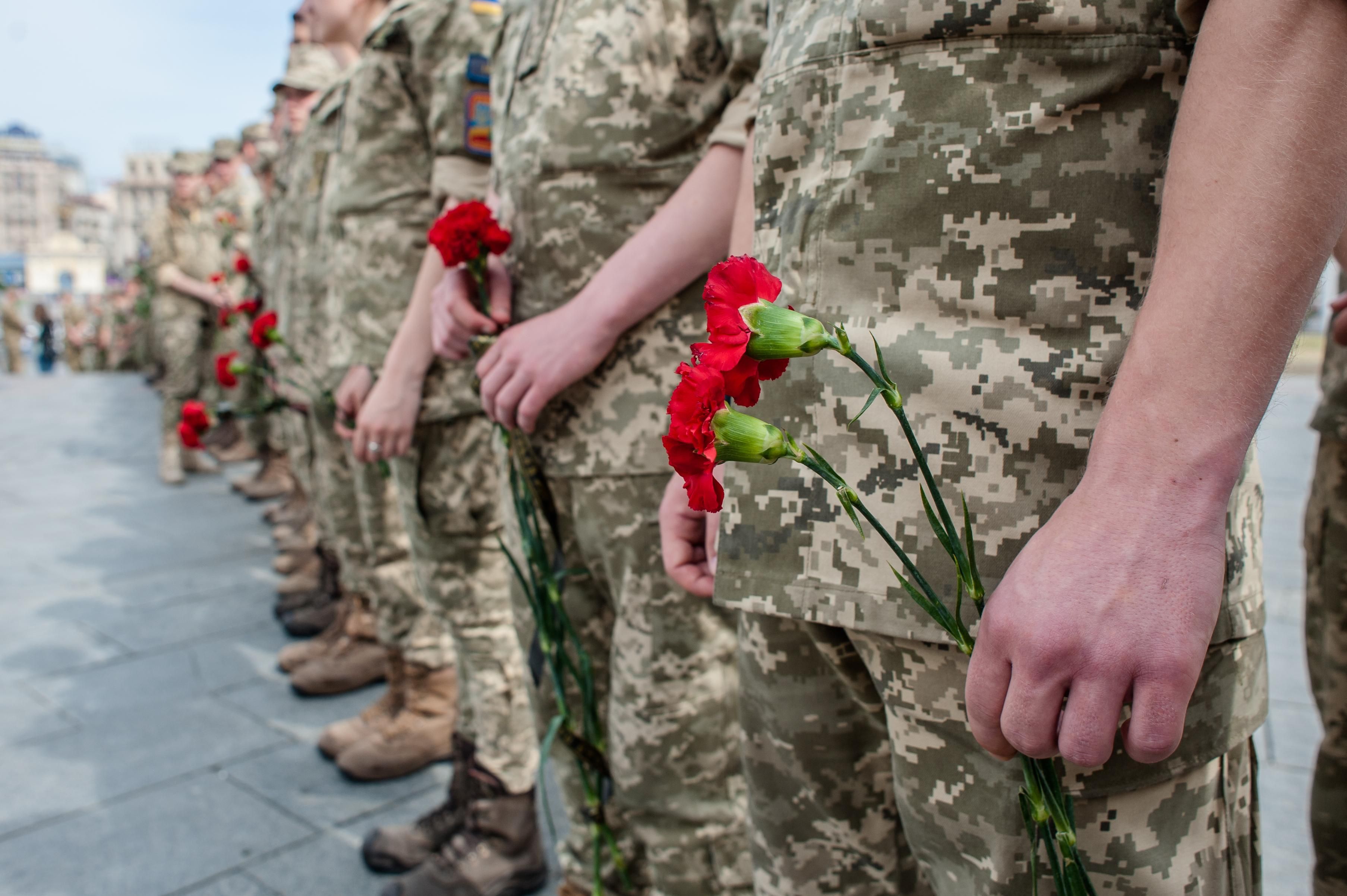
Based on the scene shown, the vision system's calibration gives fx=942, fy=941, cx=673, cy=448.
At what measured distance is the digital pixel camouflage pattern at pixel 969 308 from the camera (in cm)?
75

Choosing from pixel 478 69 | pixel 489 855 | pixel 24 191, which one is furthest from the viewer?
pixel 24 191

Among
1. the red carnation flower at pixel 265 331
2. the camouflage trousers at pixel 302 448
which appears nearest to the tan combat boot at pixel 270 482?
the camouflage trousers at pixel 302 448

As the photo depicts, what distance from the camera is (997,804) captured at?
79cm

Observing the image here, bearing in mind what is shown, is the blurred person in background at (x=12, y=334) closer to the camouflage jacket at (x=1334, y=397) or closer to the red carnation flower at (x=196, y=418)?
the red carnation flower at (x=196, y=418)

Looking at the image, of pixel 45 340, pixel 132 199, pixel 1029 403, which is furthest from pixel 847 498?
pixel 132 199

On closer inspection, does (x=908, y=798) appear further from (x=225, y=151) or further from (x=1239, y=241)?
(x=225, y=151)

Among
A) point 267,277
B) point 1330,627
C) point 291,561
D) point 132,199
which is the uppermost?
point 132,199

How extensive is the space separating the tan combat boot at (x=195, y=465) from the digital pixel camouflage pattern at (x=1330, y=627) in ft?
26.4

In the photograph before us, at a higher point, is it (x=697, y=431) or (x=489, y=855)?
(x=697, y=431)

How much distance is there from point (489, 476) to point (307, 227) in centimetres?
176

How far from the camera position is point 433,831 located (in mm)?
2299

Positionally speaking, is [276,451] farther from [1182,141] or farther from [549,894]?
[1182,141]

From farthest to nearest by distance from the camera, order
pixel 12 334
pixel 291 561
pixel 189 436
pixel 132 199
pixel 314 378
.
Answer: pixel 132 199
pixel 12 334
pixel 291 561
pixel 314 378
pixel 189 436

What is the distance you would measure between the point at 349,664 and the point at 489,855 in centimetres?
148
